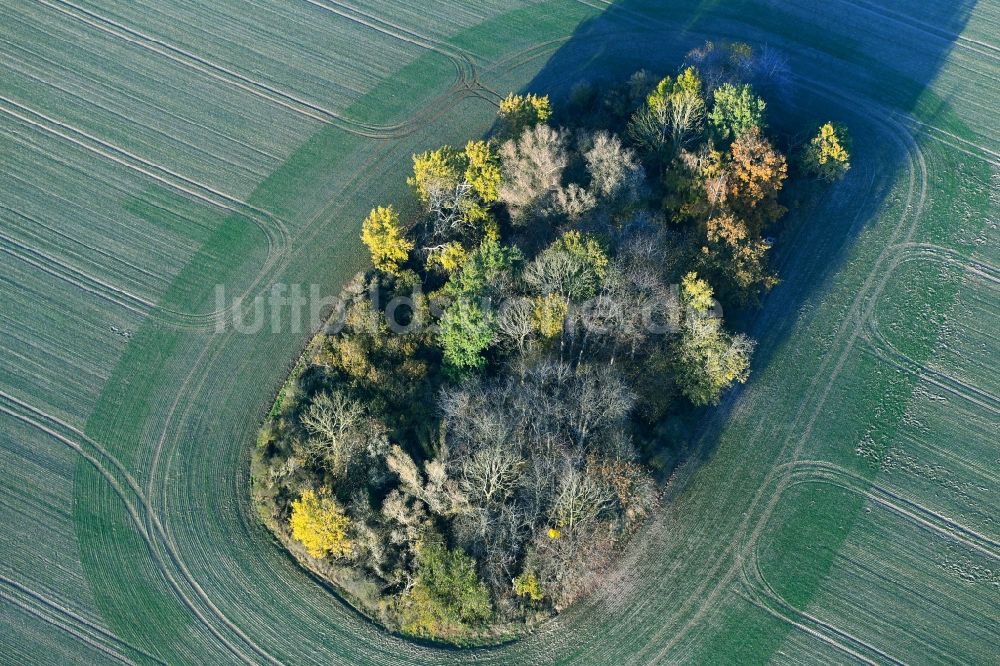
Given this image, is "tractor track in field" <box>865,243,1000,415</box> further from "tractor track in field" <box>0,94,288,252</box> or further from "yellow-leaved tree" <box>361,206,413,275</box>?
"tractor track in field" <box>0,94,288,252</box>

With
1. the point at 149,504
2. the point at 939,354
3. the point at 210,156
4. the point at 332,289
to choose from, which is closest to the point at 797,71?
the point at 939,354

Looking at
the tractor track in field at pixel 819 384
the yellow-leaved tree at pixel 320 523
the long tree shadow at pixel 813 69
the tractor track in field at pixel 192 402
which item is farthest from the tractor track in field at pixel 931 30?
the yellow-leaved tree at pixel 320 523

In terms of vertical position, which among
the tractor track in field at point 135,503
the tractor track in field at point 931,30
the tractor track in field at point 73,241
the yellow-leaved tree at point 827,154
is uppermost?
the tractor track in field at point 931,30

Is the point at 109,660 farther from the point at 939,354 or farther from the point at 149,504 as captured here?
the point at 939,354

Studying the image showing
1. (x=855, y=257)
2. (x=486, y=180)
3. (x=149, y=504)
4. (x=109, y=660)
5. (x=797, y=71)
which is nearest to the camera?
(x=109, y=660)

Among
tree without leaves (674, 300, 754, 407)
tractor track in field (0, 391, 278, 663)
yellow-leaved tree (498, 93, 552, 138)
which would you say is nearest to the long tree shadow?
yellow-leaved tree (498, 93, 552, 138)

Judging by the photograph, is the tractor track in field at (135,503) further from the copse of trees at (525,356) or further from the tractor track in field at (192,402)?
the copse of trees at (525,356)
